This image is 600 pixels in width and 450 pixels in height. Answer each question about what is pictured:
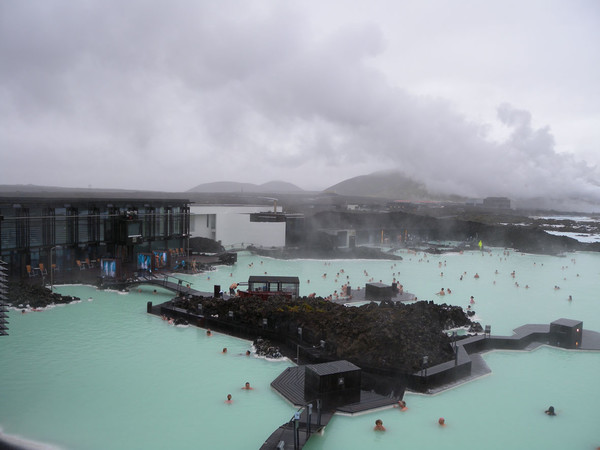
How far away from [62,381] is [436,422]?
9566 millimetres

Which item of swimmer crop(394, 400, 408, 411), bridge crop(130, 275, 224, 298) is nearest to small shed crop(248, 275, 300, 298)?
bridge crop(130, 275, 224, 298)

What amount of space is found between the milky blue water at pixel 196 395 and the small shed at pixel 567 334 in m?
0.41

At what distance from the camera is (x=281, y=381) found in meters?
12.6

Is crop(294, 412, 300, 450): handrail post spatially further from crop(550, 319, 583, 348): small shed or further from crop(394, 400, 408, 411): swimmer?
crop(550, 319, 583, 348): small shed

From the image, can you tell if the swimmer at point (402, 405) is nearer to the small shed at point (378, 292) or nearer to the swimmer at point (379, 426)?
the swimmer at point (379, 426)

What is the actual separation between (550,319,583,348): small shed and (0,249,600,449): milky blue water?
41 cm

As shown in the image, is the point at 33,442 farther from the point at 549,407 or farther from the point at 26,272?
the point at 26,272

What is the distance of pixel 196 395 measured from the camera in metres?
12.0

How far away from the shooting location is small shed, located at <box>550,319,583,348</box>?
16219 millimetres

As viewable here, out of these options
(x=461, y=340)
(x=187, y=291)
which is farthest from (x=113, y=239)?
(x=461, y=340)

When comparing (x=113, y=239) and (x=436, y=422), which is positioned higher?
(x=113, y=239)

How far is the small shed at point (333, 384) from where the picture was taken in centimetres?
1096

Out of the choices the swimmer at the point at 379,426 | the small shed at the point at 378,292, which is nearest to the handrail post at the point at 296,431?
the swimmer at the point at 379,426

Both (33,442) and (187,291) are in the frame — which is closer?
(33,442)
